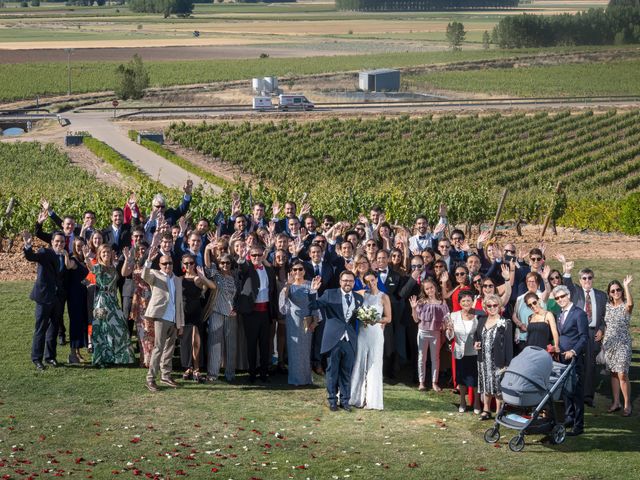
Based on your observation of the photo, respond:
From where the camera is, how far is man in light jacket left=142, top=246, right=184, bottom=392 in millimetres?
15219

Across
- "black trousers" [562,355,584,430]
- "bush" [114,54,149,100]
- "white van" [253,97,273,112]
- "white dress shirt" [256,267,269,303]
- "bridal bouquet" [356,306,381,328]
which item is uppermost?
"bush" [114,54,149,100]

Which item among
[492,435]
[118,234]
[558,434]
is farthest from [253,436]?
[118,234]

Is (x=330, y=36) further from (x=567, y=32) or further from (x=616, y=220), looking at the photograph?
(x=616, y=220)

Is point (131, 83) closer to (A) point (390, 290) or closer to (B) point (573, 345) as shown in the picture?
(A) point (390, 290)

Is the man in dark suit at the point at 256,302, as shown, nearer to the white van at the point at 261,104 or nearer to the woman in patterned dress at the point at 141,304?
the woman in patterned dress at the point at 141,304

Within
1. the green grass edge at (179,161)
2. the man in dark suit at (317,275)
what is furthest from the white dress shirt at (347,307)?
the green grass edge at (179,161)

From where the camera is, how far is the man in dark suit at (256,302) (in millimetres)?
15734

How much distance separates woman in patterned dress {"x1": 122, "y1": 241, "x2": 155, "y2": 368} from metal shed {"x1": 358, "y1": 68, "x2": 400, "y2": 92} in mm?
86295

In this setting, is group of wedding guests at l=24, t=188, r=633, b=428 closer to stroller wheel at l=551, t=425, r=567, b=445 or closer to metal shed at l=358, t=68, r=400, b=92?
stroller wheel at l=551, t=425, r=567, b=445

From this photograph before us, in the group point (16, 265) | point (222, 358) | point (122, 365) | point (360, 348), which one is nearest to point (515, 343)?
point (360, 348)

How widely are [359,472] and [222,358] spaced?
433 centimetres

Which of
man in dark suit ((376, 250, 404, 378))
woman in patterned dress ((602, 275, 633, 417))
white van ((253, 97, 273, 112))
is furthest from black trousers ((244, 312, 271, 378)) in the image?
white van ((253, 97, 273, 112))

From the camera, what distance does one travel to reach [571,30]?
480 ft

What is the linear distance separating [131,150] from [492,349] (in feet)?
170
